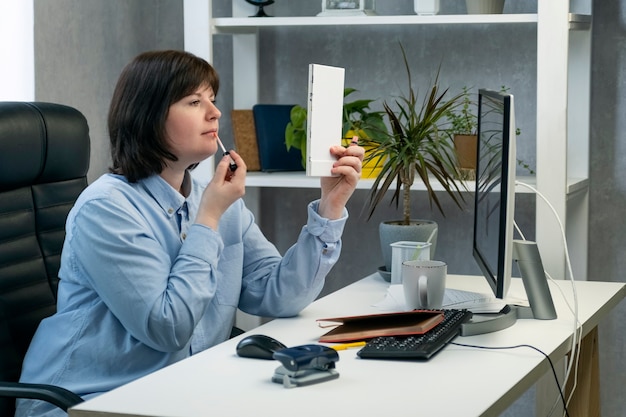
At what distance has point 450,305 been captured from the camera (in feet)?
6.61

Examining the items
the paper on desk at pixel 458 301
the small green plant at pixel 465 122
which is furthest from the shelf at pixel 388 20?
the paper on desk at pixel 458 301

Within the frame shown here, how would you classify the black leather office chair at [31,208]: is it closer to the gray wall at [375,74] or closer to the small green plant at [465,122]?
the gray wall at [375,74]

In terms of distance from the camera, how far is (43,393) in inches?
62.4

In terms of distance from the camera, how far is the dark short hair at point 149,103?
1818 mm

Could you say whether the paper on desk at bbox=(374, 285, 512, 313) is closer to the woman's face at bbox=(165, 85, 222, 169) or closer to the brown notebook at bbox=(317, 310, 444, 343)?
the brown notebook at bbox=(317, 310, 444, 343)

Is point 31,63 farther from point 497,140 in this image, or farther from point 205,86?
point 497,140

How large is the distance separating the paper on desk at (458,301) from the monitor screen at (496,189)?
79 mm

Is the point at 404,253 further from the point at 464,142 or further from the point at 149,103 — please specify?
the point at 149,103

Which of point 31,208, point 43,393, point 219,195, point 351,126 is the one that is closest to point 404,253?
point 351,126

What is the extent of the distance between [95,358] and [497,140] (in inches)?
33.3

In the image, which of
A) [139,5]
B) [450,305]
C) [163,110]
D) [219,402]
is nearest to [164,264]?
[163,110]

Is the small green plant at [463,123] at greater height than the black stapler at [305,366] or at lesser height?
greater

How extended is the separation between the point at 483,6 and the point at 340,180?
986 mm

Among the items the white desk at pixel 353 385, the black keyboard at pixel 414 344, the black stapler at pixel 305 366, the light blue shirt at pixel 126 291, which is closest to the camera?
the white desk at pixel 353 385
